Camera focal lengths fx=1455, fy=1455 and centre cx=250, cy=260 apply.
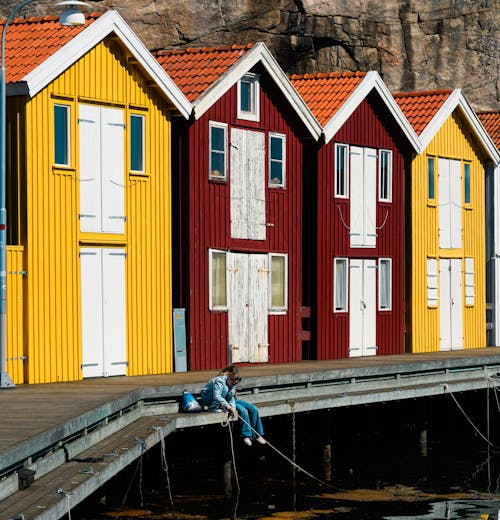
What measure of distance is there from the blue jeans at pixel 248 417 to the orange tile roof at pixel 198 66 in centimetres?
1003

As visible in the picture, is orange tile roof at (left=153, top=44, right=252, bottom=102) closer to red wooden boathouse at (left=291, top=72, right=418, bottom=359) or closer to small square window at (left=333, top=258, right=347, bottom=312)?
red wooden boathouse at (left=291, top=72, right=418, bottom=359)

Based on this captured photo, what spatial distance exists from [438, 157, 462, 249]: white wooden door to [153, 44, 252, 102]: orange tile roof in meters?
10.4

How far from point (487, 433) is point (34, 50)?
15405 mm

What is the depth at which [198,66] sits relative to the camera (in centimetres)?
3525

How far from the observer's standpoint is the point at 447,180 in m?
43.9

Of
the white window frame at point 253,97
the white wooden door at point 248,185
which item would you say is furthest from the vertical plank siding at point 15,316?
the white window frame at point 253,97

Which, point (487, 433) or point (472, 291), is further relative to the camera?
point (472, 291)

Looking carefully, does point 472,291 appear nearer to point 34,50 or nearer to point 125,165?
point 125,165

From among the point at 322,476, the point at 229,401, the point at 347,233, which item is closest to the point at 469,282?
the point at 347,233

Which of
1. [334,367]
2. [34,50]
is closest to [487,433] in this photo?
[334,367]

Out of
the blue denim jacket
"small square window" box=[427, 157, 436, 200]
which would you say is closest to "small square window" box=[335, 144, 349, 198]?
"small square window" box=[427, 157, 436, 200]

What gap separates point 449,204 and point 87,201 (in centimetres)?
1634

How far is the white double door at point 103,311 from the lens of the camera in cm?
3044

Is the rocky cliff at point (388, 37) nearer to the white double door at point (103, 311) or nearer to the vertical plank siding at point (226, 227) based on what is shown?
the vertical plank siding at point (226, 227)
